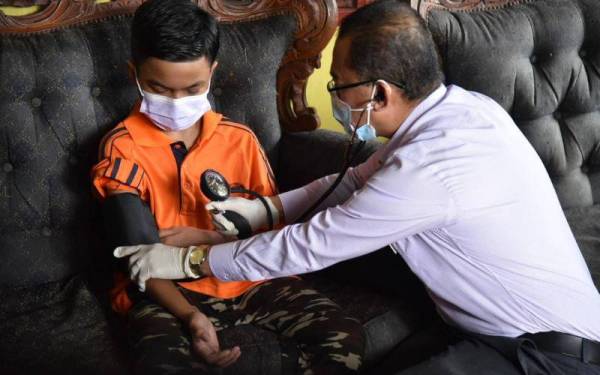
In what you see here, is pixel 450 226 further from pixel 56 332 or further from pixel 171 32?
pixel 56 332

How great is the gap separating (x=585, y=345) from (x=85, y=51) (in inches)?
49.6

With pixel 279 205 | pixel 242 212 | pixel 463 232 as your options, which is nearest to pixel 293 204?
pixel 279 205

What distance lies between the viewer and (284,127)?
1.83m

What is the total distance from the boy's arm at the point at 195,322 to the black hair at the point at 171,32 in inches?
18.4

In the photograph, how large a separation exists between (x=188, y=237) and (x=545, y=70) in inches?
48.7

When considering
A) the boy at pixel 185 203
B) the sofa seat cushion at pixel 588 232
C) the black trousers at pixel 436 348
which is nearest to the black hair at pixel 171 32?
the boy at pixel 185 203

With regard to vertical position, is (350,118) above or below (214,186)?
above

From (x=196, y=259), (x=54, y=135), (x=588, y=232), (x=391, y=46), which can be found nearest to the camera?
(x=391, y=46)

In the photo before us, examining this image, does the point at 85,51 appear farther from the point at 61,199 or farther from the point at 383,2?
the point at 383,2

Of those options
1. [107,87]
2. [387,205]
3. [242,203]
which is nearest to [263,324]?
[242,203]

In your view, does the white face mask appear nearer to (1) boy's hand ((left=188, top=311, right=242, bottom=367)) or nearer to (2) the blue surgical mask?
(2) the blue surgical mask

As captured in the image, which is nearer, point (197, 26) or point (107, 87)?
point (197, 26)

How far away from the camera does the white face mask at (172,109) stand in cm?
125

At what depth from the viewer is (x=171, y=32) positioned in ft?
3.91
